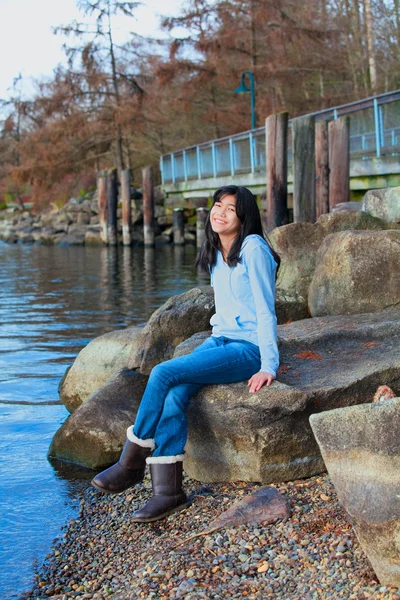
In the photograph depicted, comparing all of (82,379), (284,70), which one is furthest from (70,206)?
(82,379)

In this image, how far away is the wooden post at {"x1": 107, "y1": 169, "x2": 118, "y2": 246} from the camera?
98.7ft

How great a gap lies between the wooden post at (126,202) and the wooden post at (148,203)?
67cm

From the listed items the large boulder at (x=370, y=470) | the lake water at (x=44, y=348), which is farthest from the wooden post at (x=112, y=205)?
the large boulder at (x=370, y=470)

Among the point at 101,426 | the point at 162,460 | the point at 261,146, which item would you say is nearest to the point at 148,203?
the point at 261,146

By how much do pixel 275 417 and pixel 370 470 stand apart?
1051 mm

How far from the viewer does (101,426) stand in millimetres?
5355

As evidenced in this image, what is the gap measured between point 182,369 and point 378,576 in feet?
4.88

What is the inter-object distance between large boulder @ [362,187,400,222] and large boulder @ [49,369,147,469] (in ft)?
11.1

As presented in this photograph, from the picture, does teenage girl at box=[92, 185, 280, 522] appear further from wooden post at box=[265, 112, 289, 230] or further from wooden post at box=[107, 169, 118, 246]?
wooden post at box=[107, 169, 118, 246]

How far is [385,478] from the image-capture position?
306 centimetres

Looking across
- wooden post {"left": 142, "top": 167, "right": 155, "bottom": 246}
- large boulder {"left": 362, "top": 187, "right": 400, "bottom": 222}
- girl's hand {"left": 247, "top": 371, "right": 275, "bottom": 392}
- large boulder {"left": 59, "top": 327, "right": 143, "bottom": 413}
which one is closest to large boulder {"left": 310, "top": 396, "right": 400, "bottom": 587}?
girl's hand {"left": 247, "top": 371, "right": 275, "bottom": 392}

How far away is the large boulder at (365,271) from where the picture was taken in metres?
5.97

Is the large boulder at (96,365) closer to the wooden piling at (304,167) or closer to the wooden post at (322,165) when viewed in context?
the wooden piling at (304,167)

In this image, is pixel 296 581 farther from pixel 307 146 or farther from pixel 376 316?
pixel 307 146
